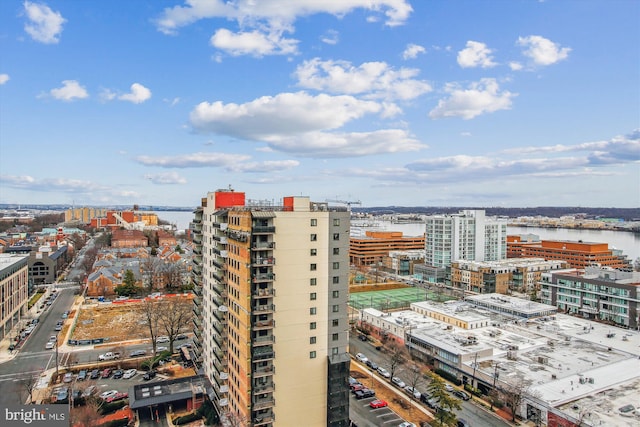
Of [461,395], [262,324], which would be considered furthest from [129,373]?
[461,395]

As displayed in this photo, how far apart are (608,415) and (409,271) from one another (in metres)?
46.3

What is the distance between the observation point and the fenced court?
43.5m

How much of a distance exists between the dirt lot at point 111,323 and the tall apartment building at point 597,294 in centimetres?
4012

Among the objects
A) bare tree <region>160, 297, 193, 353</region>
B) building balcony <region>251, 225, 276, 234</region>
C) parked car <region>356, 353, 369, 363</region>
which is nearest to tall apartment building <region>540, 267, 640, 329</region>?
parked car <region>356, 353, 369, 363</region>

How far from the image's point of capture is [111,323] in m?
37.9

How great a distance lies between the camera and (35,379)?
1000 inches

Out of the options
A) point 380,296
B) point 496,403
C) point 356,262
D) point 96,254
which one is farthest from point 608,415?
point 96,254

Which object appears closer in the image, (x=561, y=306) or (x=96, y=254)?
(x=561, y=306)

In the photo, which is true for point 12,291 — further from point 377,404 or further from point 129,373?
point 377,404

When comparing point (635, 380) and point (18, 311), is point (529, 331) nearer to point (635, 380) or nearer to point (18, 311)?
point (635, 380)

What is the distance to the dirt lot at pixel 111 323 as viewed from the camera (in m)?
34.6

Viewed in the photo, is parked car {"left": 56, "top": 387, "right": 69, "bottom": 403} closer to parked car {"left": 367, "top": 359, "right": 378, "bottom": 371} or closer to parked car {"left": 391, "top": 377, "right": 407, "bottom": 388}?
parked car {"left": 367, "top": 359, "right": 378, "bottom": 371}

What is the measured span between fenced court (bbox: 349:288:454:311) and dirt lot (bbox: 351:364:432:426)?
627 inches

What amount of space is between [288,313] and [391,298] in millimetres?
32752
